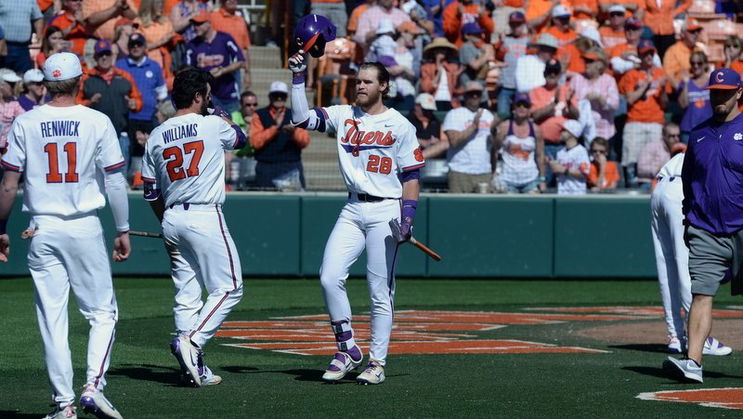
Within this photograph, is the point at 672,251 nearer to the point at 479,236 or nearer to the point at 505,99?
the point at 479,236

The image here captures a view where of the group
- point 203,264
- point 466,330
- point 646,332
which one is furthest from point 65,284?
point 646,332

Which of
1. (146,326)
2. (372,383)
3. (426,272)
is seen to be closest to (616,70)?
(426,272)

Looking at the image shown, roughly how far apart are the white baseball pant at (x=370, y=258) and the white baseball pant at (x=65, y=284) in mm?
1957

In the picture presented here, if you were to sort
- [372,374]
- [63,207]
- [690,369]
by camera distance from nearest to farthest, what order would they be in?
[63,207] → [372,374] → [690,369]

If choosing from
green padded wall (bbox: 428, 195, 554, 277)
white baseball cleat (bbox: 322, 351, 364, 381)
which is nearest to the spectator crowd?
green padded wall (bbox: 428, 195, 554, 277)

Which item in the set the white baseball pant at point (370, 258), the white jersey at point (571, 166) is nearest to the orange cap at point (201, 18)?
the white jersey at point (571, 166)

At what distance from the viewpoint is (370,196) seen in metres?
8.41

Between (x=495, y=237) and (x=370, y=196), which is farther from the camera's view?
(x=495, y=237)

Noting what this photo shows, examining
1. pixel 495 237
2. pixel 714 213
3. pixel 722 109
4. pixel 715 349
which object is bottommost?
pixel 495 237

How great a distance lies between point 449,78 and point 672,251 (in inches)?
335

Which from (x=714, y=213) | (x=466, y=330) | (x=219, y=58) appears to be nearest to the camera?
(x=714, y=213)

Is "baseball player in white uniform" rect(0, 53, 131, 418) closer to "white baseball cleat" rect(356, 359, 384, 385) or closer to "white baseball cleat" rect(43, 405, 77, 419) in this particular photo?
"white baseball cleat" rect(43, 405, 77, 419)

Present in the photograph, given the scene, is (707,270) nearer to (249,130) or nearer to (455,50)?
(249,130)

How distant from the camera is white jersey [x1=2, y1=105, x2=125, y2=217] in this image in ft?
21.9
